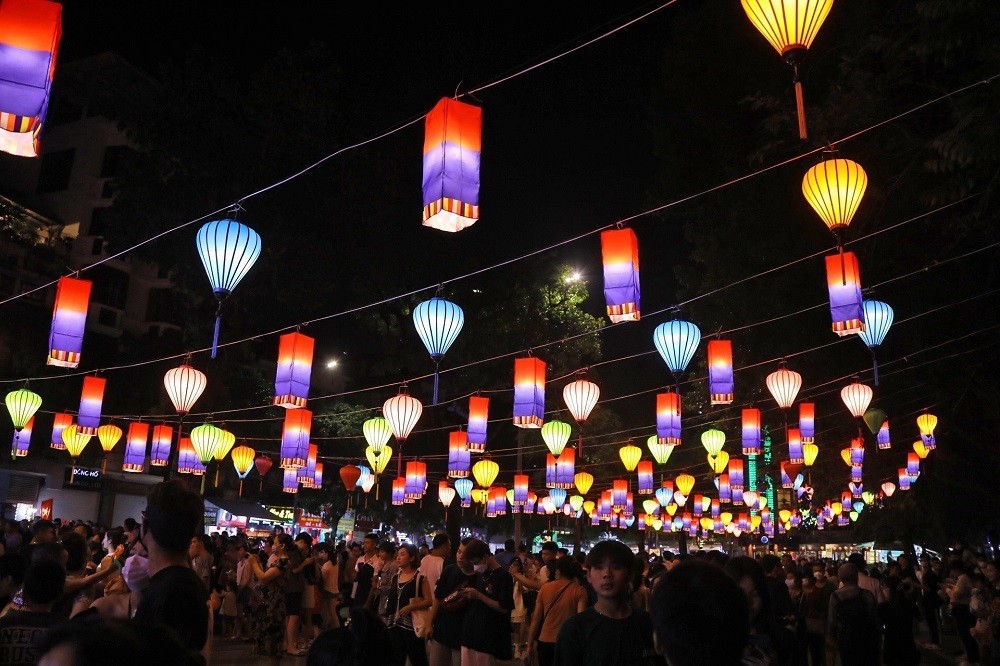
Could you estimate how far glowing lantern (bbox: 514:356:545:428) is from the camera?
1571cm

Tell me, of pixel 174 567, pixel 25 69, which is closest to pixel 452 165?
pixel 25 69

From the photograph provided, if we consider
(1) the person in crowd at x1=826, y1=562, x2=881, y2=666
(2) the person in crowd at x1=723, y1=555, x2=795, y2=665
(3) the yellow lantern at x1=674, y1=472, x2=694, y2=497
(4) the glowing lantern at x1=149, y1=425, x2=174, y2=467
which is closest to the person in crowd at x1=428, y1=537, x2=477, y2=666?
(2) the person in crowd at x1=723, y1=555, x2=795, y2=665

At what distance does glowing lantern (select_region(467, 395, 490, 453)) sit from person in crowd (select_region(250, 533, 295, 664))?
8.08 metres

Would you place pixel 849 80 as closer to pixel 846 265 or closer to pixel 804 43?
pixel 846 265

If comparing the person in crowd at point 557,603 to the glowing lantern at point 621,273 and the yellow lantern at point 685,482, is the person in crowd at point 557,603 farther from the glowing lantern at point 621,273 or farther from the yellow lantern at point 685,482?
the yellow lantern at point 685,482

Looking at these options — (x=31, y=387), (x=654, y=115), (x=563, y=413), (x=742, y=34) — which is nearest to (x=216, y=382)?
(x=31, y=387)

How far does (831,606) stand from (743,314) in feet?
38.9

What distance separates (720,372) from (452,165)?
27.8 ft

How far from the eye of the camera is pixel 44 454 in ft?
92.6

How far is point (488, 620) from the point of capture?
7.56 m

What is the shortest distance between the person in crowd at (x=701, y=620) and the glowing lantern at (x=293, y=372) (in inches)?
503

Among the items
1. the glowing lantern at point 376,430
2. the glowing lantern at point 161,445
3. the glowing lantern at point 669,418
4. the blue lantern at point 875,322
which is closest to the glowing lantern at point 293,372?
the glowing lantern at point 376,430

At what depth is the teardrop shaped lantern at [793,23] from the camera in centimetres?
616

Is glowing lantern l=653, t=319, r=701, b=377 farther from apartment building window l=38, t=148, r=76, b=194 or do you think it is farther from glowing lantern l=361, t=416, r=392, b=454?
apartment building window l=38, t=148, r=76, b=194
